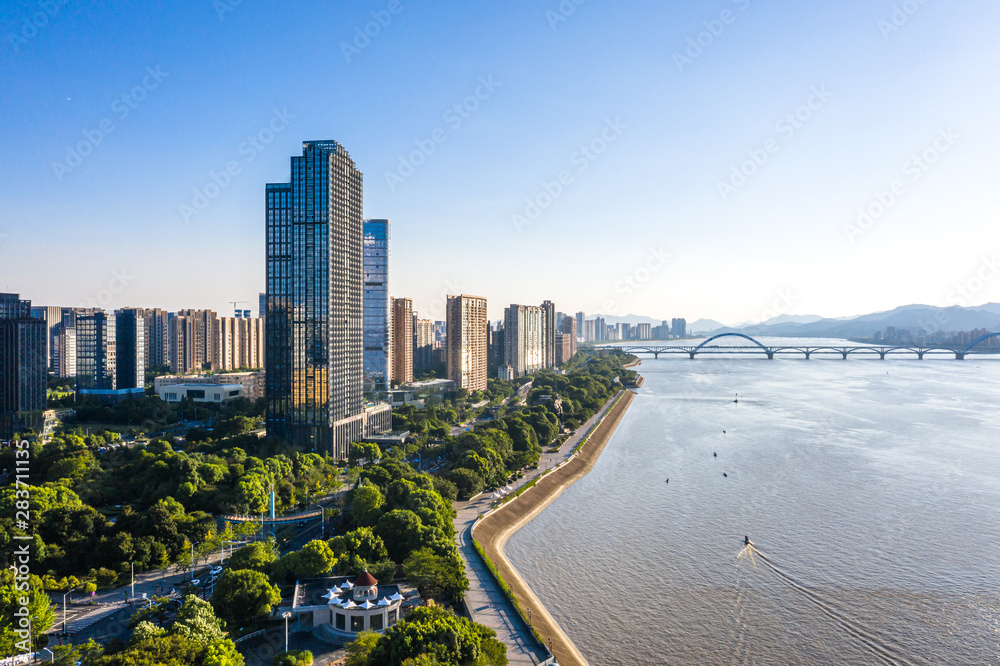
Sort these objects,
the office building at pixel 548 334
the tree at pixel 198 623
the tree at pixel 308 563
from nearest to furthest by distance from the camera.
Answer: the tree at pixel 198 623, the tree at pixel 308 563, the office building at pixel 548 334

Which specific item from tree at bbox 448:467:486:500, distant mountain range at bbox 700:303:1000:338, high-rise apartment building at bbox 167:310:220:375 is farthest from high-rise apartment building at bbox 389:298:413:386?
distant mountain range at bbox 700:303:1000:338

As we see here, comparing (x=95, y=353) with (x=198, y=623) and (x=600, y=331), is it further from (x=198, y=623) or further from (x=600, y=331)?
(x=600, y=331)

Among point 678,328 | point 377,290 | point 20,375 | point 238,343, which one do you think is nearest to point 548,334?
point 238,343

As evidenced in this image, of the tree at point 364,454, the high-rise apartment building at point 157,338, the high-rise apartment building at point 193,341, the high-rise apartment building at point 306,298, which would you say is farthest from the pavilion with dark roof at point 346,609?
the high-rise apartment building at point 157,338

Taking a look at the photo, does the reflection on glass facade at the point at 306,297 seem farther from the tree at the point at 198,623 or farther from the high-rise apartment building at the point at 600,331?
the high-rise apartment building at the point at 600,331

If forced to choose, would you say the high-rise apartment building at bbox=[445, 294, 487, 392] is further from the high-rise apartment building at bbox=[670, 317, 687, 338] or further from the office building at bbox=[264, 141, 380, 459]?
the high-rise apartment building at bbox=[670, 317, 687, 338]
